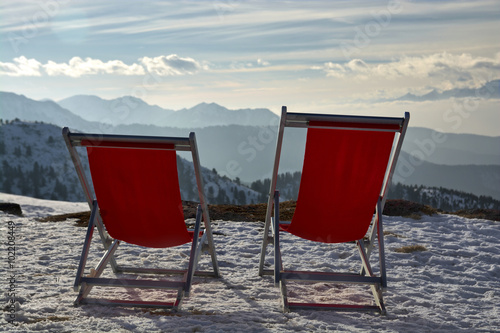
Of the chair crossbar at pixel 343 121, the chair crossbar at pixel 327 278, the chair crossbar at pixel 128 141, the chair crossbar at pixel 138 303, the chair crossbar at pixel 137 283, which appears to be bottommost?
the chair crossbar at pixel 138 303

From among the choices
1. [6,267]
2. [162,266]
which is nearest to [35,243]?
[6,267]

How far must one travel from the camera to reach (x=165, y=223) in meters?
3.36

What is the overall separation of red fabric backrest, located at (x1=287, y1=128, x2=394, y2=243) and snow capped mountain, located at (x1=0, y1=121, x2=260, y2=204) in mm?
84383

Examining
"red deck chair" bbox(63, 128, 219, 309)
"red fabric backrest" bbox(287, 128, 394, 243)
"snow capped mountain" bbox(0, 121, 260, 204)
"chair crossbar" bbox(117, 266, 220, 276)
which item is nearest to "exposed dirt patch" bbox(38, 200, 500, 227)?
"chair crossbar" bbox(117, 266, 220, 276)

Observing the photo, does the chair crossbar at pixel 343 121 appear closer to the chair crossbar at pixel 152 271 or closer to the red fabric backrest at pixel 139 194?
the red fabric backrest at pixel 139 194

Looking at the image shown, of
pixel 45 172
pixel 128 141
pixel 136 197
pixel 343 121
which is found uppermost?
pixel 343 121

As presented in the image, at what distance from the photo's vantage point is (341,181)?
3.29m

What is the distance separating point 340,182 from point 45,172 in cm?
10562

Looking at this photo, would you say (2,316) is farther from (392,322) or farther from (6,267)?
(392,322)

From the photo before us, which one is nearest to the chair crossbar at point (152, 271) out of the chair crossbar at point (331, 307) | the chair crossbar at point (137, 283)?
the chair crossbar at point (137, 283)

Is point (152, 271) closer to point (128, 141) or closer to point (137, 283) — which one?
point (137, 283)

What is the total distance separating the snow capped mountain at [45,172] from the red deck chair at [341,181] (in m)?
84.4

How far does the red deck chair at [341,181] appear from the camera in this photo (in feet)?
10.1

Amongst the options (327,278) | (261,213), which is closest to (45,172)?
(261,213)
